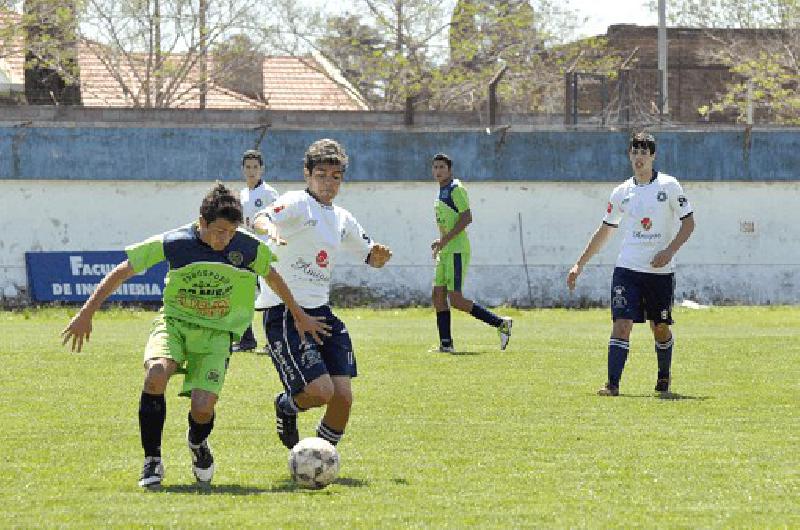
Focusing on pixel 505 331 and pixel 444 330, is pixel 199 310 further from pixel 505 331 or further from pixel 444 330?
pixel 505 331

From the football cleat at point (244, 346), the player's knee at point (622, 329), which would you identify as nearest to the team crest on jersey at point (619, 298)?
the player's knee at point (622, 329)

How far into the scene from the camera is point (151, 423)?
791 cm

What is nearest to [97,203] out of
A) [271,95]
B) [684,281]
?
[684,281]

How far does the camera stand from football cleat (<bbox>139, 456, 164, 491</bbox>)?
7809 mm

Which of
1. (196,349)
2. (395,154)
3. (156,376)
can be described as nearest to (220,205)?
(196,349)

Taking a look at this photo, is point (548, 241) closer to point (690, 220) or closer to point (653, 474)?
point (690, 220)

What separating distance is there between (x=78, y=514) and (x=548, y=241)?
24.6m

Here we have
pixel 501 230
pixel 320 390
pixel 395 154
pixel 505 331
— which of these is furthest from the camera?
pixel 501 230

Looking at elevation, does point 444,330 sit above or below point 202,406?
below

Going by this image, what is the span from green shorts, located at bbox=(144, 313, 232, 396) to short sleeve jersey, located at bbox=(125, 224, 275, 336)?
0.05 m

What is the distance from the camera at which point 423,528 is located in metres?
6.74

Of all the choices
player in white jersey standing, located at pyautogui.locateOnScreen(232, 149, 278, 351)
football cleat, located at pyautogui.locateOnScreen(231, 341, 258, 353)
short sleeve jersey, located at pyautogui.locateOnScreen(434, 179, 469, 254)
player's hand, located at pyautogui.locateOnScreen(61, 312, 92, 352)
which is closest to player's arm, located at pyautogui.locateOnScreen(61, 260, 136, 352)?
player's hand, located at pyautogui.locateOnScreen(61, 312, 92, 352)

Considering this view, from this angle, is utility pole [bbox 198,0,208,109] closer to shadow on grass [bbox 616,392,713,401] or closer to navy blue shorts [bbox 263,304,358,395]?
shadow on grass [bbox 616,392,713,401]

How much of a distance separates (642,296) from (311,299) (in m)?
4.81
